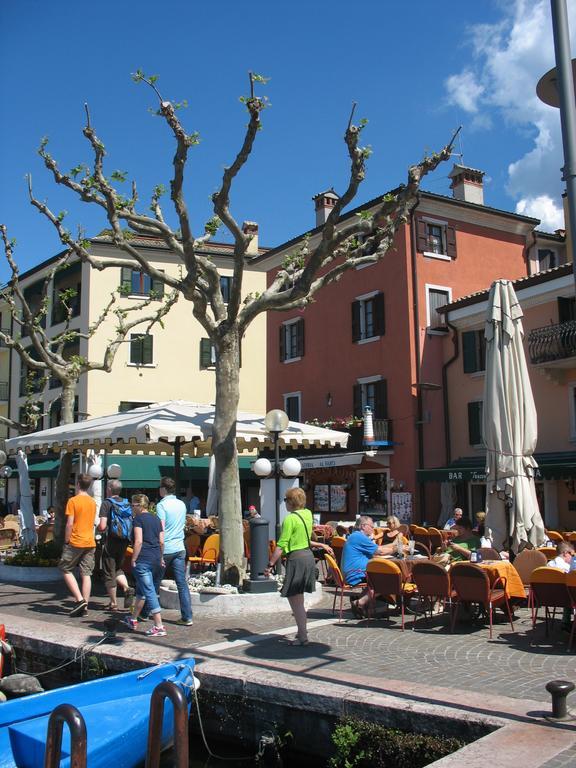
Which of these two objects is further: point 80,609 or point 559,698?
point 80,609

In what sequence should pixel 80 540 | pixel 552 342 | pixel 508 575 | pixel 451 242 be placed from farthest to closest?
pixel 451 242 < pixel 552 342 < pixel 80 540 < pixel 508 575

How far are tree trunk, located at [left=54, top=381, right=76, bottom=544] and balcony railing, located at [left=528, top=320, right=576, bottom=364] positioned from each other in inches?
534

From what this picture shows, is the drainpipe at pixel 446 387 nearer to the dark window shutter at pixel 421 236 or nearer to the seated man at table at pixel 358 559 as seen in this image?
the dark window shutter at pixel 421 236

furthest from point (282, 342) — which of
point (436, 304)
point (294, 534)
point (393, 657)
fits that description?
point (393, 657)

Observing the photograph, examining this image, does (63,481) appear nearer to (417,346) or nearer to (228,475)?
(228,475)

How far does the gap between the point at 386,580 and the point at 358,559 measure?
34.7 inches

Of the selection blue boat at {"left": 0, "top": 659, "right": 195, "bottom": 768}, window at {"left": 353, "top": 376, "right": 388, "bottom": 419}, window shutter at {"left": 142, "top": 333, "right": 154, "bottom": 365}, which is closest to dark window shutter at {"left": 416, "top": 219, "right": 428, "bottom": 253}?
window at {"left": 353, "top": 376, "right": 388, "bottom": 419}

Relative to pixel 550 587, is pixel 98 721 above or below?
below

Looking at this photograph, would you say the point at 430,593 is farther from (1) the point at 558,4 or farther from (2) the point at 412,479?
(2) the point at 412,479

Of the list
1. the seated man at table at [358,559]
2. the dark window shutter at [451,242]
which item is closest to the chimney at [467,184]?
the dark window shutter at [451,242]

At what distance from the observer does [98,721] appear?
5.69 m

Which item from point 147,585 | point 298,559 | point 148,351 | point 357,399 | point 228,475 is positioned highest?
point 148,351

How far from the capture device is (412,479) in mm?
25438

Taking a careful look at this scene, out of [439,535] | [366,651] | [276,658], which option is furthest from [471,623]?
[439,535]
